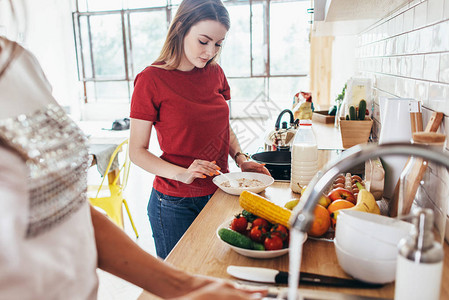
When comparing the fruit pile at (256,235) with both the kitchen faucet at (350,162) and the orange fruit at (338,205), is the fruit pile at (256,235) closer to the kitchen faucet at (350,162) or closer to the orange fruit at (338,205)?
the orange fruit at (338,205)

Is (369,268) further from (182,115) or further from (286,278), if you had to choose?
(182,115)

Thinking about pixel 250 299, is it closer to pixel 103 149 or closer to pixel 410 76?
pixel 410 76

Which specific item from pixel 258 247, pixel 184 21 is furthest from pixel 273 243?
pixel 184 21

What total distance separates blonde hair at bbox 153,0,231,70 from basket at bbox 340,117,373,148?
2.63 feet

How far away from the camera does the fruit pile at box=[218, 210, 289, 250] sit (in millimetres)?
933

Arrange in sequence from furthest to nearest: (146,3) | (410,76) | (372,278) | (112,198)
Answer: (146,3), (112,198), (410,76), (372,278)

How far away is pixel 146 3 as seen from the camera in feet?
27.6

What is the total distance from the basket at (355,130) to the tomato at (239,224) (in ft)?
3.51

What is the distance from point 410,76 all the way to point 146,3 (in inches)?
317

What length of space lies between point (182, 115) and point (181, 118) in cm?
1

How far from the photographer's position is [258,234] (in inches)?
38.4

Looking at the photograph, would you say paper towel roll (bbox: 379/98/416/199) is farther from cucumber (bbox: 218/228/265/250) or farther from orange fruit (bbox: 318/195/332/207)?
cucumber (bbox: 218/228/265/250)

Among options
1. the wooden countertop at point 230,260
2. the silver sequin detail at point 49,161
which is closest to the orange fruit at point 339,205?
the wooden countertop at point 230,260

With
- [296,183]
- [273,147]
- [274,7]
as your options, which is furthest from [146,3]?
[296,183]
